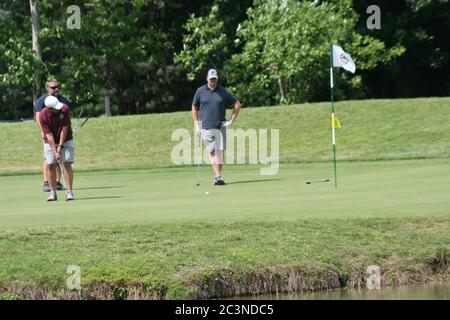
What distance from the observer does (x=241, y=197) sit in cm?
1733

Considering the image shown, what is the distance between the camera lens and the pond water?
11547mm

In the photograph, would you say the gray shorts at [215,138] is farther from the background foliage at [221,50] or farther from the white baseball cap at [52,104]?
the background foliage at [221,50]

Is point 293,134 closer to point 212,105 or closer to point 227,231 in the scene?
point 212,105

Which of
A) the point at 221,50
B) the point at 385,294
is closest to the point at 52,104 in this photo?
the point at 385,294

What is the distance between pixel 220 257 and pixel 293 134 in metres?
20.6

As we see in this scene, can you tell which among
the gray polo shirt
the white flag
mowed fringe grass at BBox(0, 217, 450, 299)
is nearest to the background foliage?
the white flag

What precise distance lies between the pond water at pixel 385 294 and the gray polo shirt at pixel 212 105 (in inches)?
349

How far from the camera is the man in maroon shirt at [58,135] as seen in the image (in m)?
17.6

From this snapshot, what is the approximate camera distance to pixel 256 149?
102ft

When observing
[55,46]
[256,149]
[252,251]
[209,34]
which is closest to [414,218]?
[252,251]

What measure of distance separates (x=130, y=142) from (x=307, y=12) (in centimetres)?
1379

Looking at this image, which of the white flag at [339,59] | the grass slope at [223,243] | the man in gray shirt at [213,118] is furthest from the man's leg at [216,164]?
the grass slope at [223,243]

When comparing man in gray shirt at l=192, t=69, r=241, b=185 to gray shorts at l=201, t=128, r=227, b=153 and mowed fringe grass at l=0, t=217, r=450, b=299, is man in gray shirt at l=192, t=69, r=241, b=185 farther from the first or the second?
mowed fringe grass at l=0, t=217, r=450, b=299
